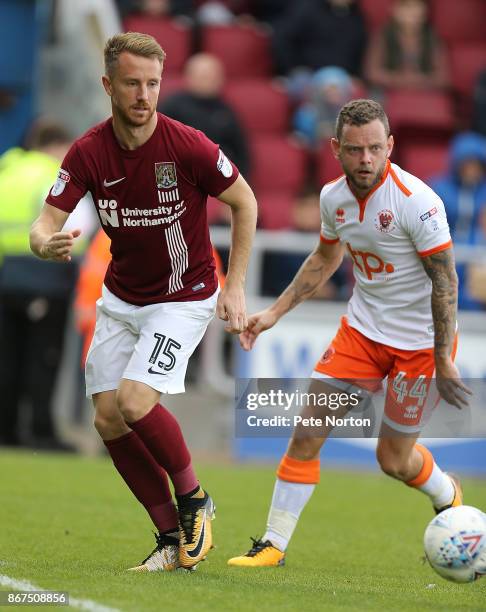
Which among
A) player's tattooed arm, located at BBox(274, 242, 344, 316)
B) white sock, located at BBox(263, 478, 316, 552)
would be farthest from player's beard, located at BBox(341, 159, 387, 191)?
white sock, located at BBox(263, 478, 316, 552)

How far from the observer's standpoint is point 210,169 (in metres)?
6.20

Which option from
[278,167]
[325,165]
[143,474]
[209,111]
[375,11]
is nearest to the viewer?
[143,474]

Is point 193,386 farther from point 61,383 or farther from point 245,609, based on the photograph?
point 245,609

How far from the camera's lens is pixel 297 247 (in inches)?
469

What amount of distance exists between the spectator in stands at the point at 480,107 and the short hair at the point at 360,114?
8301mm

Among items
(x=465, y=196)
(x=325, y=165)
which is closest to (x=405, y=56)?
(x=325, y=165)

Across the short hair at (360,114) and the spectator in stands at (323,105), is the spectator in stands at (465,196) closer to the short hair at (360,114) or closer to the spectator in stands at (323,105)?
the spectator in stands at (323,105)

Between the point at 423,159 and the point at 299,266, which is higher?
the point at 423,159

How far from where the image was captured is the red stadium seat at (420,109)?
14125 millimetres

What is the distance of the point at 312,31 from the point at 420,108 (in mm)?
1416

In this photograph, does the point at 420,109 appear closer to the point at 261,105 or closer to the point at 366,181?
the point at 261,105

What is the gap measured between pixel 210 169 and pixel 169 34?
8.73 m

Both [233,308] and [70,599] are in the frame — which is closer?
[70,599]

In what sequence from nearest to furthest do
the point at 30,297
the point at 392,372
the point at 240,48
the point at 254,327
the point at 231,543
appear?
the point at 254,327
the point at 392,372
the point at 231,543
the point at 30,297
the point at 240,48
